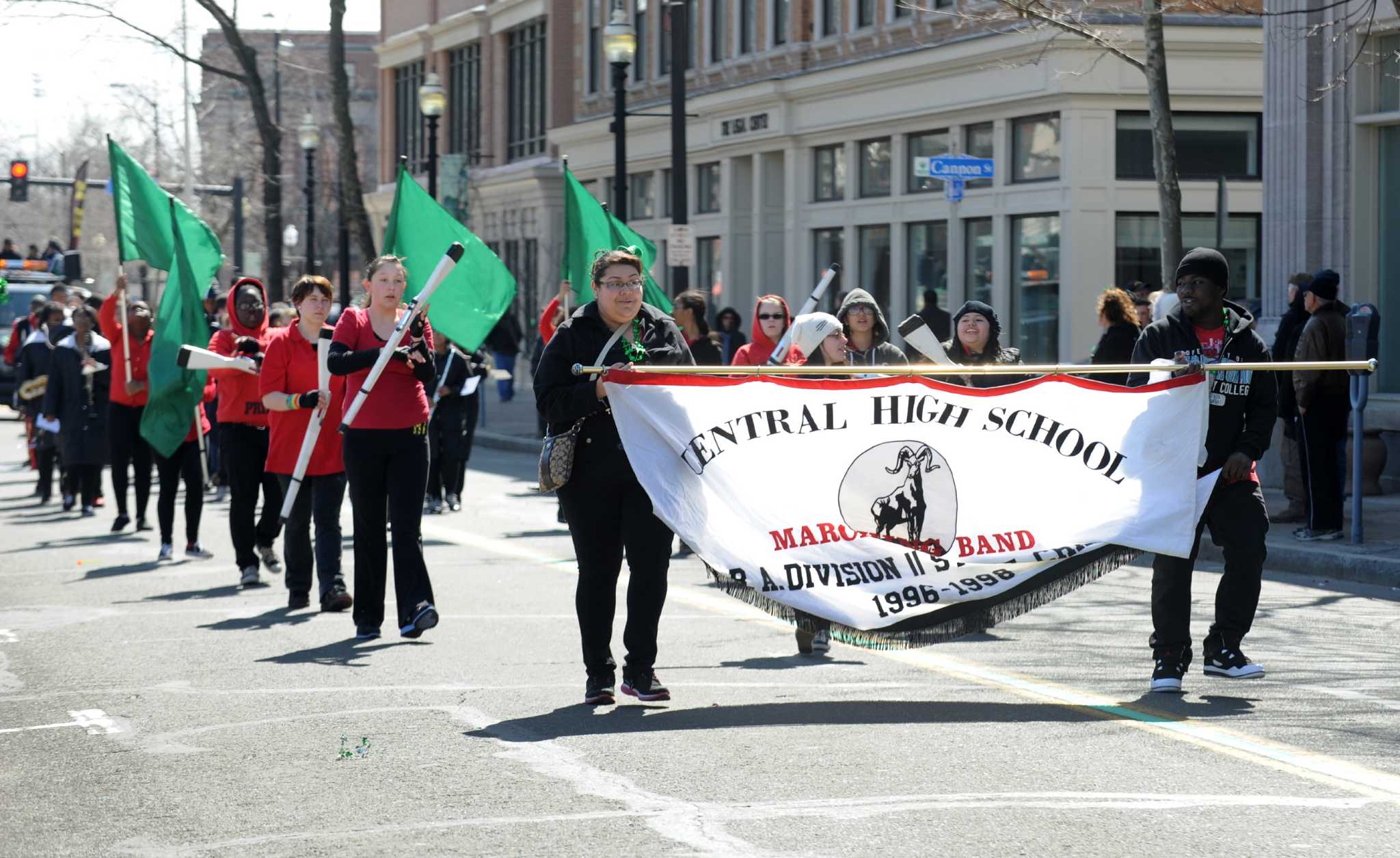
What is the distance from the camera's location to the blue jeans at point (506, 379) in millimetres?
38656

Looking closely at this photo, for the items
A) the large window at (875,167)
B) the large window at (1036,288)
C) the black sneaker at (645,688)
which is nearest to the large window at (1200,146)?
the large window at (1036,288)

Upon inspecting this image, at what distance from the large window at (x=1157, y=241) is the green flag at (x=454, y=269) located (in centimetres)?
1457

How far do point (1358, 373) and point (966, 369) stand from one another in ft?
21.7

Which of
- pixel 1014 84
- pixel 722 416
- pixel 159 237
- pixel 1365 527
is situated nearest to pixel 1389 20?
pixel 1365 527

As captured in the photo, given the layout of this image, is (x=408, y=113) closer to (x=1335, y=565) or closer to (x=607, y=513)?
(x=1335, y=565)

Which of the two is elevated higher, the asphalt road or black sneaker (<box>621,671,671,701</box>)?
black sneaker (<box>621,671,671,701</box>)

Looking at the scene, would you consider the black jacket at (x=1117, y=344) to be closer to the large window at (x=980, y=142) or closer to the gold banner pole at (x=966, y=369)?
the gold banner pole at (x=966, y=369)

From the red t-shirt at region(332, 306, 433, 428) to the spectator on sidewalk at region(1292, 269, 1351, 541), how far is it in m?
7.20

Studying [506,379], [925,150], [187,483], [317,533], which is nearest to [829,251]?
[925,150]

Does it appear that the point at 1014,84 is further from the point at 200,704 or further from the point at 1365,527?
the point at 200,704

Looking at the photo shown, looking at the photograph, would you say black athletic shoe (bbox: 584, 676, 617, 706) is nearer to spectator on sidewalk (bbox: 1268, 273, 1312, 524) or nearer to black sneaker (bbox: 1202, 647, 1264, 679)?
black sneaker (bbox: 1202, 647, 1264, 679)

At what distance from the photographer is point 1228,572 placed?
28.6 feet

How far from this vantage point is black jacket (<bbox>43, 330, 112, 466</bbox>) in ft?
60.5

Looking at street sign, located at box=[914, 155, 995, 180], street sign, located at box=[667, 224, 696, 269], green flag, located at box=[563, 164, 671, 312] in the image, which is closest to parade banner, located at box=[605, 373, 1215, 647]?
green flag, located at box=[563, 164, 671, 312]
